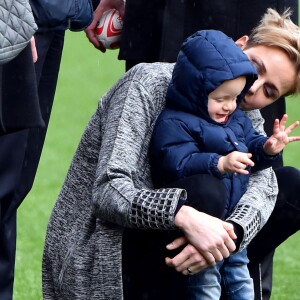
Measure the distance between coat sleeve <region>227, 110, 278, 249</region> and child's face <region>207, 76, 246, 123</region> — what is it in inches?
11.8

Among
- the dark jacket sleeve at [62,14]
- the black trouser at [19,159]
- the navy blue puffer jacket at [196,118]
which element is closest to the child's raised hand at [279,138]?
the navy blue puffer jacket at [196,118]

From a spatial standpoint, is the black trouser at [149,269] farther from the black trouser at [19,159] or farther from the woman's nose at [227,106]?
the black trouser at [19,159]

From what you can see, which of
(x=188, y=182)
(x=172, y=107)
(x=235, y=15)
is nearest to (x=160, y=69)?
(x=172, y=107)

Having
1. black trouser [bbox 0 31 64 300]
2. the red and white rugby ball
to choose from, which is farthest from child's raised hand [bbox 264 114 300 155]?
the red and white rugby ball

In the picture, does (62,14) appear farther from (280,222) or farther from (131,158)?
(280,222)

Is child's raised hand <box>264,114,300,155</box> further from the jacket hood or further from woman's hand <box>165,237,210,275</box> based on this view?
woman's hand <box>165,237,210,275</box>

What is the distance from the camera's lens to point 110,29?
522 cm

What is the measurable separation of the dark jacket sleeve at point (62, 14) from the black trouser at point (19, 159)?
109mm

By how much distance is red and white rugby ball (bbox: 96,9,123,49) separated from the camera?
17.1 ft

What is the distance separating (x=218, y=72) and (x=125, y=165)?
15.9 inches

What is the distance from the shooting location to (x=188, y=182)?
4109 millimetres

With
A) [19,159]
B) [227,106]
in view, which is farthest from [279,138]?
[19,159]

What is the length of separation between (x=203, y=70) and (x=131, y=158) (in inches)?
13.8

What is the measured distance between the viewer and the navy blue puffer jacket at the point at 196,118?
4.14 meters
